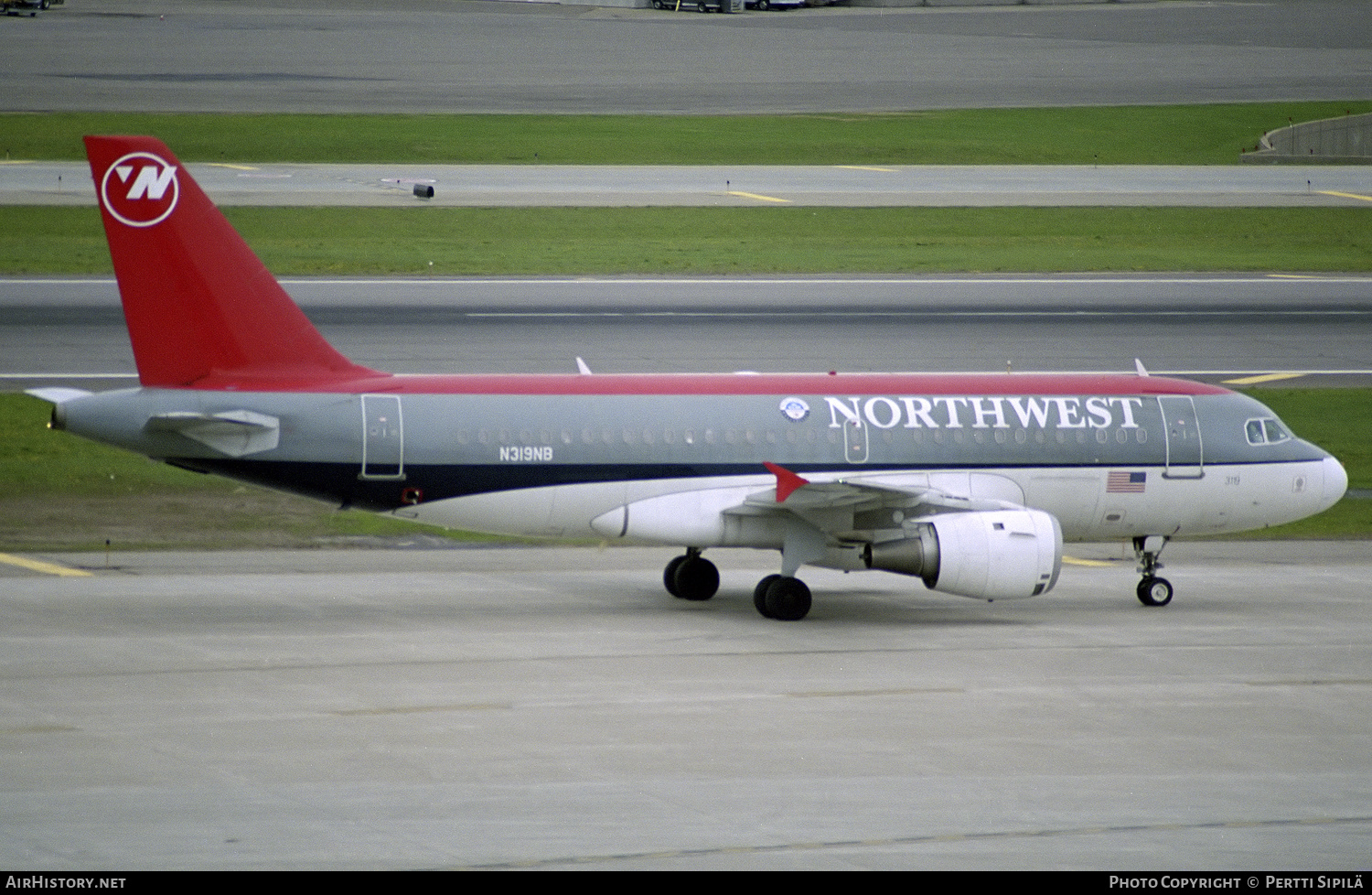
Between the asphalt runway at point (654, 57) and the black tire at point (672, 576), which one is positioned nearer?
the black tire at point (672, 576)

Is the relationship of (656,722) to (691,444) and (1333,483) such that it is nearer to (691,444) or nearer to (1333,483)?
(691,444)

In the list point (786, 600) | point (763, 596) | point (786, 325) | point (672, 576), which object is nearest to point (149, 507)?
point (672, 576)

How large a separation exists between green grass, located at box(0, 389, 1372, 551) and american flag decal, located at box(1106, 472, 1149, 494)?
8.88 m

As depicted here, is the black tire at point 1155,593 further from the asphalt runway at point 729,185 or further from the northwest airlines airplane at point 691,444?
the asphalt runway at point 729,185

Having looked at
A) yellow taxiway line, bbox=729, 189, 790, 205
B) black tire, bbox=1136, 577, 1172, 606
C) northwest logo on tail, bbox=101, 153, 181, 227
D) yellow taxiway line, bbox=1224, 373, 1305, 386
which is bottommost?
black tire, bbox=1136, 577, 1172, 606

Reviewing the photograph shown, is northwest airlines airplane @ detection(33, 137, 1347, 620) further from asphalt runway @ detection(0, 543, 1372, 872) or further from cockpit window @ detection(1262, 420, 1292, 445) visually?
asphalt runway @ detection(0, 543, 1372, 872)

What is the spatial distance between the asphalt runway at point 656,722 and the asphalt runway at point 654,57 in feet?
215

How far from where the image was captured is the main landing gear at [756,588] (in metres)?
27.6

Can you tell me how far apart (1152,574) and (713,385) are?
791cm

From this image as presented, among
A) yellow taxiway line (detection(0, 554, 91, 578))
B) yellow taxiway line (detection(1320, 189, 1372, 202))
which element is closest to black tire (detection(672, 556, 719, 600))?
yellow taxiway line (detection(0, 554, 91, 578))

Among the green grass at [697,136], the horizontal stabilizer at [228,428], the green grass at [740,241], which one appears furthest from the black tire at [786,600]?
the green grass at [697,136]

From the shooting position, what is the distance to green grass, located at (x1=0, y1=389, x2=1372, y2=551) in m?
33.8

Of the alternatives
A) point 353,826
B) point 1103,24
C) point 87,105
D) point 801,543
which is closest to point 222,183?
point 87,105
